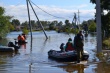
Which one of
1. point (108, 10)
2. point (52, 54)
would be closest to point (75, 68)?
point (52, 54)

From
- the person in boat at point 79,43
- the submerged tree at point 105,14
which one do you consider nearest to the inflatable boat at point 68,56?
the person in boat at point 79,43

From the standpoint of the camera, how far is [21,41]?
152ft

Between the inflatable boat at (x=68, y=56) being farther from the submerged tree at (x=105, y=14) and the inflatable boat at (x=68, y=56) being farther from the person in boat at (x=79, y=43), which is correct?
the submerged tree at (x=105, y=14)

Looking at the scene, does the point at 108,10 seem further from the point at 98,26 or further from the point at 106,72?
the point at 106,72

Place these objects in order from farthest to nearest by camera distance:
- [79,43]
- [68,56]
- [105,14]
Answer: [105,14], [68,56], [79,43]

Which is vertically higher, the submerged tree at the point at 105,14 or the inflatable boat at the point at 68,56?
the submerged tree at the point at 105,14

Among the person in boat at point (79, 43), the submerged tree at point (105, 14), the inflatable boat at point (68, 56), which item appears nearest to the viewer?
the person in boat at point (79, 43)

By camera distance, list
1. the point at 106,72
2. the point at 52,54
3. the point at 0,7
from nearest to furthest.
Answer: the point at 106,72 → the point at 52,54 → the point at 0,7

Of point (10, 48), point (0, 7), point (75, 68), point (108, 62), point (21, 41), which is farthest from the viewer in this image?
point (0, 7)

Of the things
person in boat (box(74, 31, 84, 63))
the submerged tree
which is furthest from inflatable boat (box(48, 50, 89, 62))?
the submerged tree

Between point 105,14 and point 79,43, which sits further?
point 105,14

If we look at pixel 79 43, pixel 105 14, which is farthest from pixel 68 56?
pixel 105 14

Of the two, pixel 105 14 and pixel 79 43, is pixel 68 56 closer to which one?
pixel 79 43

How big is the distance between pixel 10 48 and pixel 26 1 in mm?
36406
